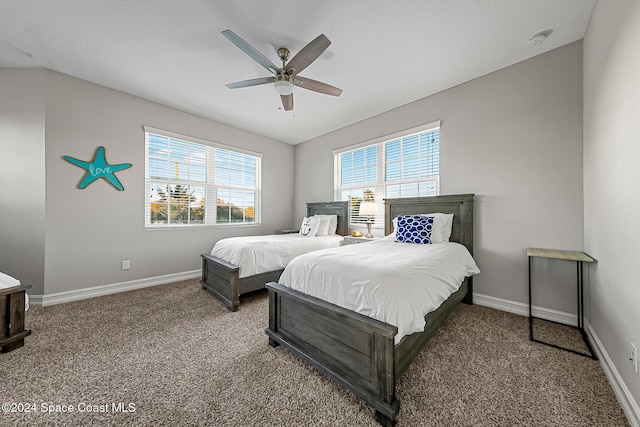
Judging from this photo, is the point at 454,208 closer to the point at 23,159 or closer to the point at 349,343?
the point at 349,343

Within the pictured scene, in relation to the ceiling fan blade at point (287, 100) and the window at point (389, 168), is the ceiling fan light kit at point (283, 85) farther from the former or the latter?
the window at point (389, 168)

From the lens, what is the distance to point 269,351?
6.12 ft

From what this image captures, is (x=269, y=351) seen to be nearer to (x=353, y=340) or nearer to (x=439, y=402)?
(x=353, y=340)

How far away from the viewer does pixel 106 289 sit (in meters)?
3.14

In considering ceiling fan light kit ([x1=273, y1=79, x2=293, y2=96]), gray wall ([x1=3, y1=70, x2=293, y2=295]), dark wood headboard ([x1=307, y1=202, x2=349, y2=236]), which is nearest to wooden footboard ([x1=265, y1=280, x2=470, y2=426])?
ceiling fan light kit ([x1=273, y1=79, x2=293, y2=96])

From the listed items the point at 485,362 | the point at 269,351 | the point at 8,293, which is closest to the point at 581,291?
the point at 485,362

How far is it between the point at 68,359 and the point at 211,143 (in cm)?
339

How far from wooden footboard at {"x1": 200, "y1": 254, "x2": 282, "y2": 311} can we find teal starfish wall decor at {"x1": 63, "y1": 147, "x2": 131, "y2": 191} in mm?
1684

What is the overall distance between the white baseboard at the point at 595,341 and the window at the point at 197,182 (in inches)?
164

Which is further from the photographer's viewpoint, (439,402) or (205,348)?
(205,348)

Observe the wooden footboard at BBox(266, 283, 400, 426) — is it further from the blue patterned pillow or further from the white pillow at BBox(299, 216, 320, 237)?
the white pillow at BBox(299, 216, 320, 237)

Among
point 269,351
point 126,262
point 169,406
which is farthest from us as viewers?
point 126,262

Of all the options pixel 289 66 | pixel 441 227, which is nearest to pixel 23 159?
pixel 289 66

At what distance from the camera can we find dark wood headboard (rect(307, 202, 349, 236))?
440 cm
